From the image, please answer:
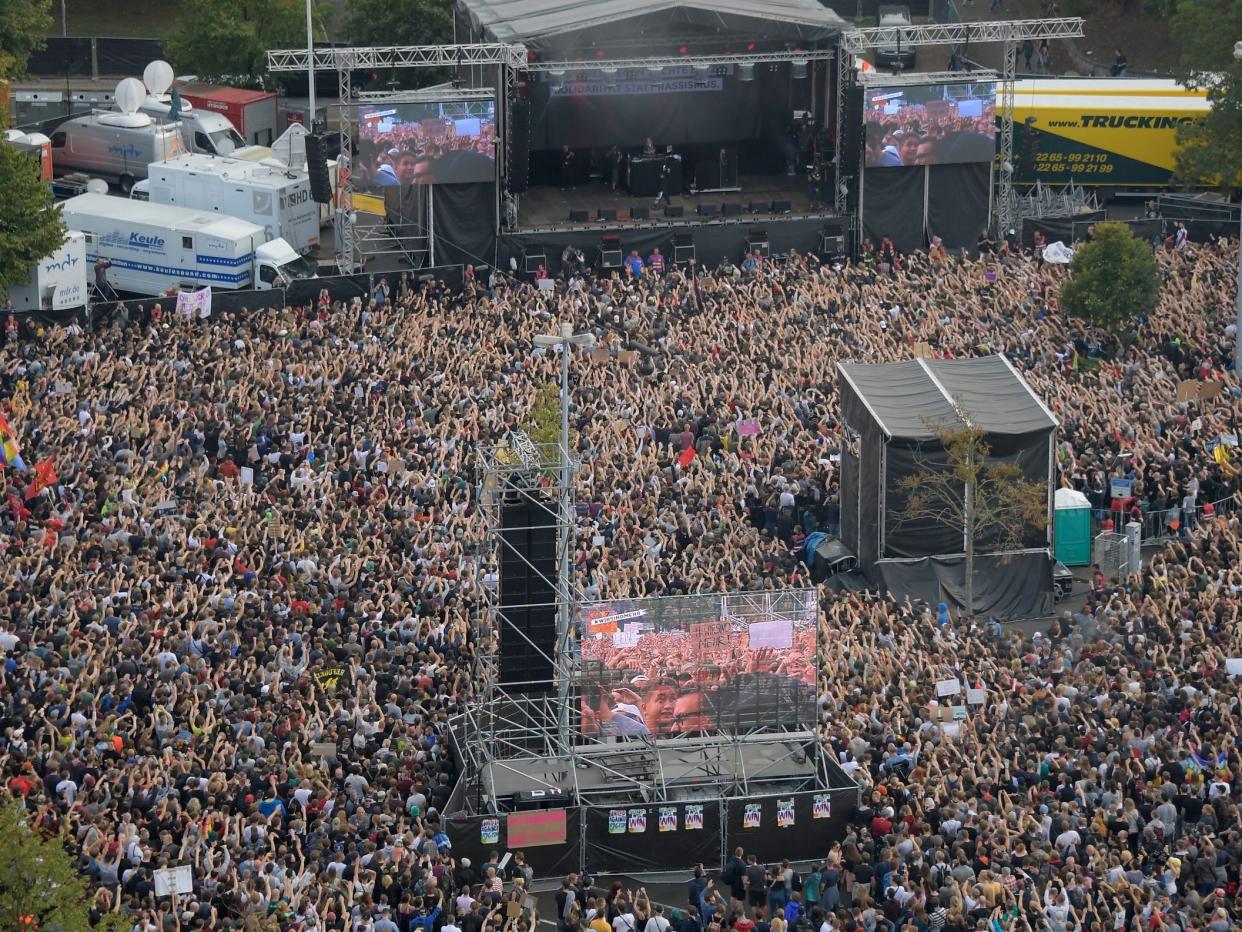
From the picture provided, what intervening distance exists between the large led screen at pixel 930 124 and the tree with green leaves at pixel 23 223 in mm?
17116

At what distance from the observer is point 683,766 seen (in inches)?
1070

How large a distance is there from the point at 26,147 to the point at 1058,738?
33804 millimetres

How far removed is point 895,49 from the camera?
6131 centimetres

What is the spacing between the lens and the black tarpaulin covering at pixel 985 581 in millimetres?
34375

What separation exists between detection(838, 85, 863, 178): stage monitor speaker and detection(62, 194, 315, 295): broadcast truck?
11743mm

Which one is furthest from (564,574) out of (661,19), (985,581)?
(661,19)

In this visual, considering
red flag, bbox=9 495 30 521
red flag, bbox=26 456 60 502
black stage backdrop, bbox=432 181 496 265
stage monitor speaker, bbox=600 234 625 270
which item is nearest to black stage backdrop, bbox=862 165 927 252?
stage monitor speaker, bbox=600 234 625 270

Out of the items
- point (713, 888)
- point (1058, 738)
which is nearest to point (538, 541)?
point (713, 888)

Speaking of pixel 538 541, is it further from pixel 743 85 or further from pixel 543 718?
pixel 743 85

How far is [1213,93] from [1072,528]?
1747 centimetres

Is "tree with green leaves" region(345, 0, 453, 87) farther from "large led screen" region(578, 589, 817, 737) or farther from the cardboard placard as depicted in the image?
the cardboard placard

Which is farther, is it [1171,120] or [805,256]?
[1171,120]

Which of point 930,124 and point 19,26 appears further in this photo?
point 19,26

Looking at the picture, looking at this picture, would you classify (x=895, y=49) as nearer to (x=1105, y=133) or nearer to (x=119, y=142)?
(x=1105, y=133)
